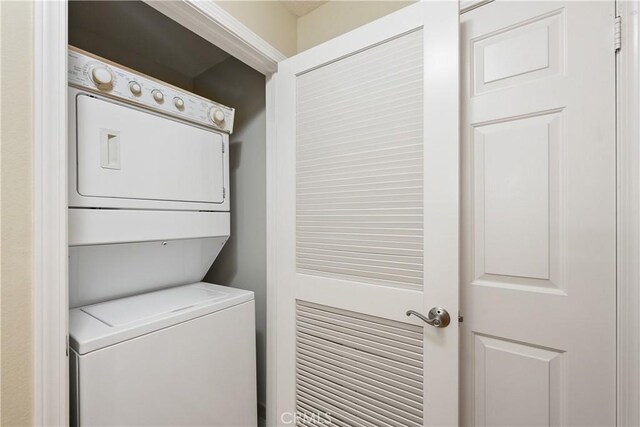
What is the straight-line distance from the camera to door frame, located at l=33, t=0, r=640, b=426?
29.9 inches

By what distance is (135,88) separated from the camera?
1207 mm

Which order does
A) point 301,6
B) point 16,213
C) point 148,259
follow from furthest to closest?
1. point 301,6
2. point 148,259
3. point 16,213

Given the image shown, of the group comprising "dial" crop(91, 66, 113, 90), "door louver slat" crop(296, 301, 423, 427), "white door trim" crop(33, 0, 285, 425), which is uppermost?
"dial" crop(91, 66, 113, 90)

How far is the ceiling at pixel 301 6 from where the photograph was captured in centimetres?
164

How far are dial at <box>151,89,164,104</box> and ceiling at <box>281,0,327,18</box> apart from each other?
923 millimetres

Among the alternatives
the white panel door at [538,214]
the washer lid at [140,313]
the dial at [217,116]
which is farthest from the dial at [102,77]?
the white panel door at [538,214]

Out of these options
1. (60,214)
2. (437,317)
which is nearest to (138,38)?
(60,214)

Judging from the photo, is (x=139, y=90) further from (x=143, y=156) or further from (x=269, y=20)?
(x=269, y=20)

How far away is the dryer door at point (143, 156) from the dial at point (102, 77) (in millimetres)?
58

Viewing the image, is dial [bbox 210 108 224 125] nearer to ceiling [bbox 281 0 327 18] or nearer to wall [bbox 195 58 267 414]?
wall [bbox 195 58 267 414]

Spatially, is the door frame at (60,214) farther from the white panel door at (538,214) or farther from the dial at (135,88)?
the dial at (135,88)

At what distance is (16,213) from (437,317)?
1.34 m

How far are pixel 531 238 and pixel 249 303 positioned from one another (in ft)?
4.34

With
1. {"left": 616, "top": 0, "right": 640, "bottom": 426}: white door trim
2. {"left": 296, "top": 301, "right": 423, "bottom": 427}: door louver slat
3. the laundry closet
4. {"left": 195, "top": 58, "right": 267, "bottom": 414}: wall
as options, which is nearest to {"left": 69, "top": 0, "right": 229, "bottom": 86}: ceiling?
the laundry closet
